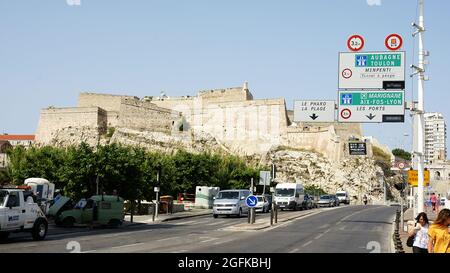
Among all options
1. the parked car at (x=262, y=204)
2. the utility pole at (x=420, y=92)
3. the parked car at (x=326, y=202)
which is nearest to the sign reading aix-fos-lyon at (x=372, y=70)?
the utility pole at (x=420, y=92)

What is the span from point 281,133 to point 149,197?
6217 centimetres

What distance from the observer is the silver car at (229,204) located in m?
38.9

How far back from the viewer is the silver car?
38.9 metres

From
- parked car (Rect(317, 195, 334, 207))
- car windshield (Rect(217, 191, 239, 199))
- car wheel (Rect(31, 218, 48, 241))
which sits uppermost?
car windshield (Rect(217, 191, 239, 199))

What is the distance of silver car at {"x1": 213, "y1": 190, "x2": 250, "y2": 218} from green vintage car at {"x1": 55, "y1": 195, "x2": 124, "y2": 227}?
11.5m

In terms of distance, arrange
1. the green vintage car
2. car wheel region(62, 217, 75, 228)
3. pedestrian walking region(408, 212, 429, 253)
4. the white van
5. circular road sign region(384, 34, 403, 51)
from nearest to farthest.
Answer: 1. pedestrian walking region(408, 212, 429, 253)
2. circular road sign region(384, 34, 403, 51)
3. the green vintage car
4. car wheel region(62, 217, 75, 228)
5. the white van

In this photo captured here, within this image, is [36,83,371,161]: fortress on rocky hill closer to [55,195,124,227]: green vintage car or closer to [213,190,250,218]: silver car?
[213,190,250,218]: silver car

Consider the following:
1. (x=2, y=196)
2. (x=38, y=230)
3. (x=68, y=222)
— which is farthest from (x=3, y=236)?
(x=68, y=222)

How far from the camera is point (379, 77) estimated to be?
23.3 meters

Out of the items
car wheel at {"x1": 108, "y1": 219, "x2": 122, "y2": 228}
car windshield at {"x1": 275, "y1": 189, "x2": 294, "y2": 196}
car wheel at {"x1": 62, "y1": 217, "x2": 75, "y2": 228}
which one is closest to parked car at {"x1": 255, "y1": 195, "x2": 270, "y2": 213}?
car windshield at {"x1": 275, "y1": 189, "x2": 294, "y2": 196}

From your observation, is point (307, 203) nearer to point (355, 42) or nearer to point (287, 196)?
point (287, 196)

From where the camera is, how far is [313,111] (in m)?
24.7

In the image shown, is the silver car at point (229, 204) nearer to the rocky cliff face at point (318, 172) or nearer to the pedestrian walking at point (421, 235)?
the pedestrian walking at point (421, 235)

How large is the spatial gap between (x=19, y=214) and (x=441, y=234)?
1473cm
